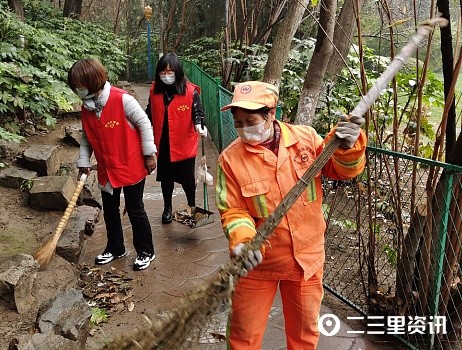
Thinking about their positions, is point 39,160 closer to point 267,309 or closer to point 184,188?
point 184,188

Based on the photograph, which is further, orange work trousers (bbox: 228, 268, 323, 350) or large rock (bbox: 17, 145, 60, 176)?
large rock (bbox: 17, 145, 60, 176)

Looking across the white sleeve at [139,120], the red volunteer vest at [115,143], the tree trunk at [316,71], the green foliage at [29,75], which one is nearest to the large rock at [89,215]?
the green foliage at [29,75]

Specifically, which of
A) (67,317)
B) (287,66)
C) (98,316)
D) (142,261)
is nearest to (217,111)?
(287,66)

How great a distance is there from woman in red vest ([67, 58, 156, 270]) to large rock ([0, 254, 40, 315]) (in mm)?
800

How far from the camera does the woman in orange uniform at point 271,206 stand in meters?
2.11

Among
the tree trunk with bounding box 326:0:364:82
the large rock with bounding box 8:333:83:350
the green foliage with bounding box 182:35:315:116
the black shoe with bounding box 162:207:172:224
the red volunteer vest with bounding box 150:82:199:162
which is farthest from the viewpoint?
the green foliage with bounding box 182:35:315:116

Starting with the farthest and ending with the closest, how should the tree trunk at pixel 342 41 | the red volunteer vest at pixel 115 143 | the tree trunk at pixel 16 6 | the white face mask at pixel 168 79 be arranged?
the tree trunk at pixel 16 6, the tree trunk at pixel 342 41, the white face mask at pixel 168 79, the red volunteer vest at pixel 115 143

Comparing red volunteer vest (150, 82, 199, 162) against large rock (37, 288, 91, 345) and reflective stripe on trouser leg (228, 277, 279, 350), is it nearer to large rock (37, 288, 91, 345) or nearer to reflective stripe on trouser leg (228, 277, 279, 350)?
large rock (37, 288, 91, 345)

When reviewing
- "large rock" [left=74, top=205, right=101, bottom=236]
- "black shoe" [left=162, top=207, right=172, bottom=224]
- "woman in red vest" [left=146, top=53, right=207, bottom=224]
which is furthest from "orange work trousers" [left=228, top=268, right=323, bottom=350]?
"large rock" [left=74, top=205, right=101, bottom=236]

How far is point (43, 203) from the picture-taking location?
4715 mm

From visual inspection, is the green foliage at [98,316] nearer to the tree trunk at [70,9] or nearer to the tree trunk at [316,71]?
the tree trunk at [316,71]

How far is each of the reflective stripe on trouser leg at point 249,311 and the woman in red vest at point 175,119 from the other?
2.32m

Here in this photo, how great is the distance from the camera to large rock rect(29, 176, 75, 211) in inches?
183

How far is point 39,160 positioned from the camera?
17.3ft
